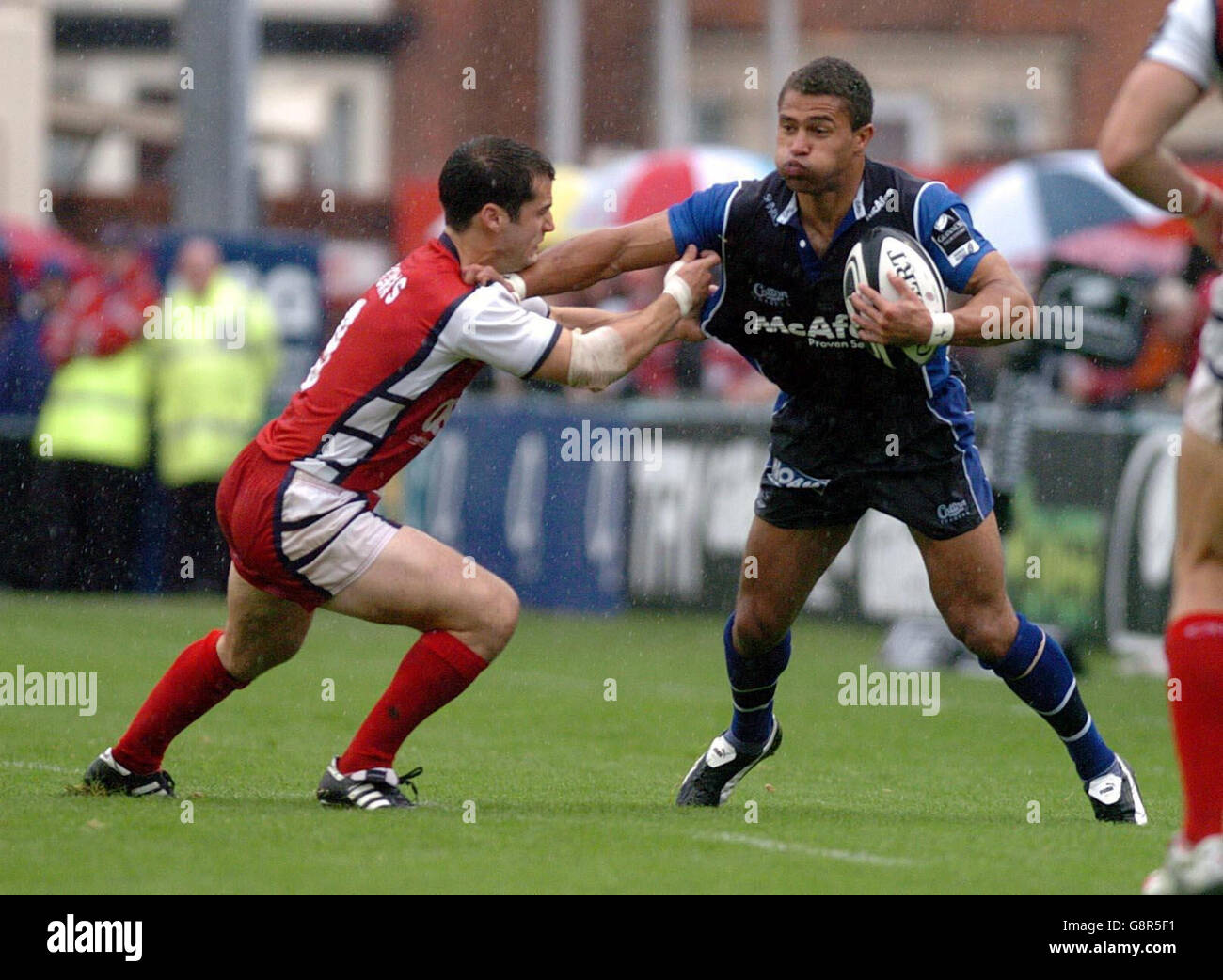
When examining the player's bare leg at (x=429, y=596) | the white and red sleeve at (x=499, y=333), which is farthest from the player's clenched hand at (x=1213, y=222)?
the player's bare leg at (x=429, y=596)

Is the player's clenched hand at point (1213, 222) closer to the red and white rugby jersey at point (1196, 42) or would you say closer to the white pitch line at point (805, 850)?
the red and white rugby jersey at point (1196, 42)

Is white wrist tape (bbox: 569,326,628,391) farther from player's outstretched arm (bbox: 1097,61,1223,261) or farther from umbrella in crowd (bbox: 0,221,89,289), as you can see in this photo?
umbrella in crowd (bbox: 0,221,89,289)

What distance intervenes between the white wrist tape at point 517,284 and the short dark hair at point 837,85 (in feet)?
3.08

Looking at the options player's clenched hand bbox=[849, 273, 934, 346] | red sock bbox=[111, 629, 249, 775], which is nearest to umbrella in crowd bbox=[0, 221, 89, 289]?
red sock bbox=[111, 629, 249, 775]

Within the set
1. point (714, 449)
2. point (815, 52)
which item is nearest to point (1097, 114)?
point (815, 52)

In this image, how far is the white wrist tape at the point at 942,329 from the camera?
6141 mm

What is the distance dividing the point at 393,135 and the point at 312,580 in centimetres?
2924

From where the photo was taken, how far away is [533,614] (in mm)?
15328

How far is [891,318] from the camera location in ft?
19.9

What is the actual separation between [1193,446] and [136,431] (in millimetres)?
12331

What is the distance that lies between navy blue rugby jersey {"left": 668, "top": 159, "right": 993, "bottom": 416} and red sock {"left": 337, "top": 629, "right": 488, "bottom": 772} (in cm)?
133

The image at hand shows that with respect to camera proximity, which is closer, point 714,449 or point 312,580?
point 312,580
